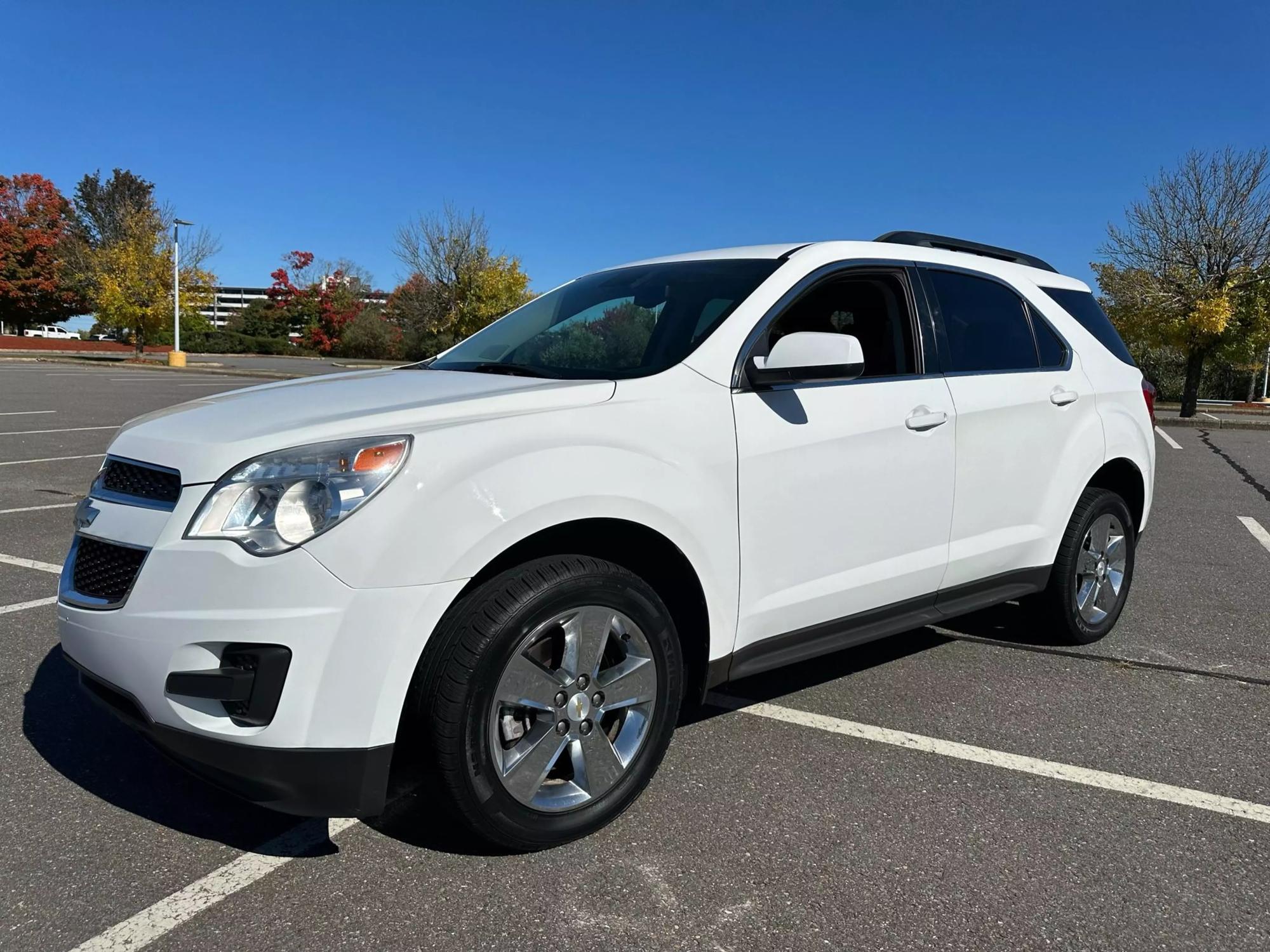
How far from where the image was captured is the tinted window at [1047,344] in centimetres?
433

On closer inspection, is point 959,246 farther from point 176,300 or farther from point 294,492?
point 176,300

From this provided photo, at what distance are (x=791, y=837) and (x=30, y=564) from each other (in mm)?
5039

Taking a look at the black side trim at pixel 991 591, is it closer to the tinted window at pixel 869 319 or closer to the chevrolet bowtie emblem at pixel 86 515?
the tinted window at pixel 869 319

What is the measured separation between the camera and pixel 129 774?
314cm

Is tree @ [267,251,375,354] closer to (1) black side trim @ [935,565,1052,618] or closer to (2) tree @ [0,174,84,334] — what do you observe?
(2) tree @ [0,174,84,334]

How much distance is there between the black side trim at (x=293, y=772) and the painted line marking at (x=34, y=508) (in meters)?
5.77

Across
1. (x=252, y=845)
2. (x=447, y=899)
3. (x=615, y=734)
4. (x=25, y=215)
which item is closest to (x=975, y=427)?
(x=615, y=734)

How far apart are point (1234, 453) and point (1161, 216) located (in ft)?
46.6

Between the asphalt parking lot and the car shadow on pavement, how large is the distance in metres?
0.01

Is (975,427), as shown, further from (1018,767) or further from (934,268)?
(1018,767)

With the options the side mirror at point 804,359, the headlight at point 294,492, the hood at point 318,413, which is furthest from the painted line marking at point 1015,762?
the headlight at point 294,492

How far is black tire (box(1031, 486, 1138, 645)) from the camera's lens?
4.37m

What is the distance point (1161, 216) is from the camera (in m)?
26.7

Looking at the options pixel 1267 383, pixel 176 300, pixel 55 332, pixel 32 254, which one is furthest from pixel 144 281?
pixel 55 332
